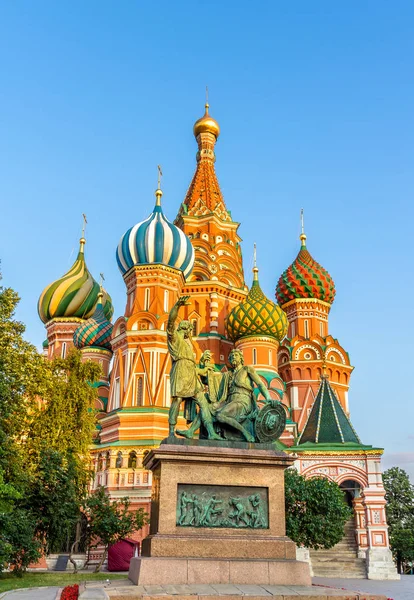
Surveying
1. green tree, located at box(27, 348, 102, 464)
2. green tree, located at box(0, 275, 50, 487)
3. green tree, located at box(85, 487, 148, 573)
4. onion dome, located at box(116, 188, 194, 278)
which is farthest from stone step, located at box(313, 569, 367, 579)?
onion dome, located at box(116, 188, 194, 278)

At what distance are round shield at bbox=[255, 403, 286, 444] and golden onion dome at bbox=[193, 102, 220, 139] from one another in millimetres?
37062

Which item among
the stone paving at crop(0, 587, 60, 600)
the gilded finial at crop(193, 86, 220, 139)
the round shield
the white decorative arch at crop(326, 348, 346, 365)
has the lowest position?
the stone paving at crop(0, 587, 60, 600)

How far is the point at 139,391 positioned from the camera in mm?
29047

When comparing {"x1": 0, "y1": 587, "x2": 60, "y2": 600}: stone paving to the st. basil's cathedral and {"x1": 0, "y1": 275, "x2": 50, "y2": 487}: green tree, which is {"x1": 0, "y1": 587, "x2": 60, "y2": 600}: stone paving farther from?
the st. basil's cathedral

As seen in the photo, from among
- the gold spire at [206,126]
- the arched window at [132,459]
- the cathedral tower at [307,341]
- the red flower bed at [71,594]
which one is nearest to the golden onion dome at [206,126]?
the gold spire at [206,126]

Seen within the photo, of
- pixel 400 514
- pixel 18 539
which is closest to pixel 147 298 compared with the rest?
pixel 18 539

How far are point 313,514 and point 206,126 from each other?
31.7m

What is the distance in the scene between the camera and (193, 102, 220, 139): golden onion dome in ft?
146

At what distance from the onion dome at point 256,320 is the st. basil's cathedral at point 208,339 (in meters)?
0.06

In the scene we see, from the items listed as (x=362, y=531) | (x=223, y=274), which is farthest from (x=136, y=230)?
(x=362, y=531)

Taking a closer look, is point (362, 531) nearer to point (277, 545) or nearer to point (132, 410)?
point (132, 410)

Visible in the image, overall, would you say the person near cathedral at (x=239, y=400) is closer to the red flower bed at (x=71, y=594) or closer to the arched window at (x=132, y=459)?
the red flower bed at (x=71, y=594)

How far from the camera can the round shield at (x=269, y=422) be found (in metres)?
10.1

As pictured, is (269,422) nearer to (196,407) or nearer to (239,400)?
(239,400)
